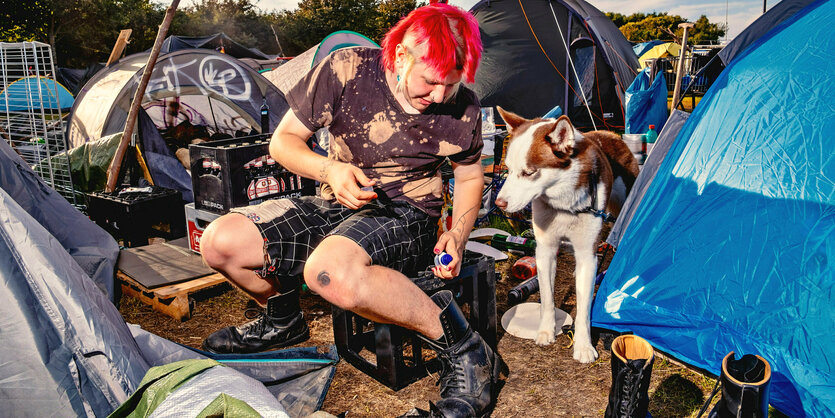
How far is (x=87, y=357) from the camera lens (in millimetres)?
1653

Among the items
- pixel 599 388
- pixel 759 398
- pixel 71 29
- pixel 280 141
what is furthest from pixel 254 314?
pixel 71 29

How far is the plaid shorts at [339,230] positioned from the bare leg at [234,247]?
5 cm

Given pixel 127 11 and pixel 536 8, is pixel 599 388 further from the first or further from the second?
pixel 127 11

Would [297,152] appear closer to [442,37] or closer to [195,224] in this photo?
[442,37]

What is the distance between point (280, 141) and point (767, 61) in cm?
228

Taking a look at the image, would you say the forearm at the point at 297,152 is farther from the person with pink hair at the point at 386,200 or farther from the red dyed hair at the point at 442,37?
the red dyed hair at the point at 442,37

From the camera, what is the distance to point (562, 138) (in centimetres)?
261

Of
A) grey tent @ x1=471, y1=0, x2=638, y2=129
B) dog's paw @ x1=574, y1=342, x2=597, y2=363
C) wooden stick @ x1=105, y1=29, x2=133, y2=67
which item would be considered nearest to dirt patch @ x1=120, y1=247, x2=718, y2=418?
dog's paw @ x1=574, y1=342, x2=597, y2=363

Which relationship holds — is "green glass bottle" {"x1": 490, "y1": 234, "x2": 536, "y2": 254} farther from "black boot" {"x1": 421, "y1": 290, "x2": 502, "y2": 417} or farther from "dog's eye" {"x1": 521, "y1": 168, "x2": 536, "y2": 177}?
"black boot" {"x1": 421, "y1": 290, "x2": 502, "y2": 417}

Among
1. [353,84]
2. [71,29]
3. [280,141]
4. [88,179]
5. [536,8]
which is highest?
[71,29]

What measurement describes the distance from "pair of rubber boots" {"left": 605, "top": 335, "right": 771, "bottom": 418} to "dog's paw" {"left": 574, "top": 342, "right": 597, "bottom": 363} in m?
0.65

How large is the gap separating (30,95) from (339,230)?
3247 millimetres

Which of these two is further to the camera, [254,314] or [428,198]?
[254,314]

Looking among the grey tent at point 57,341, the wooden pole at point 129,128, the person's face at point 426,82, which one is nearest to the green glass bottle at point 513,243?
A: the person's face at point 426,82
